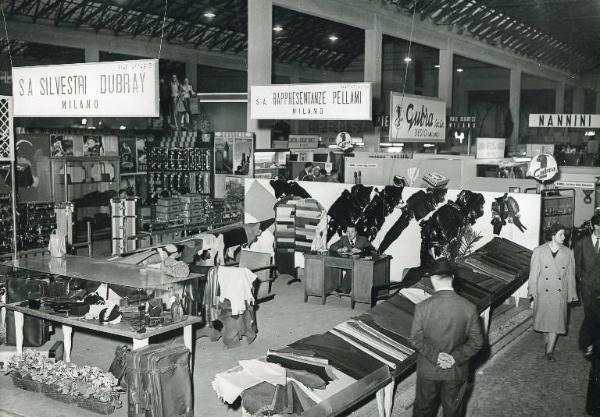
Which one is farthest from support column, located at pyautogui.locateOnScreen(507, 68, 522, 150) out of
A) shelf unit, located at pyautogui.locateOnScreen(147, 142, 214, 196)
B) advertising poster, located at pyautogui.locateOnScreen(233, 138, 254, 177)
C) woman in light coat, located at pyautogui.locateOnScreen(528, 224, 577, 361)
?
woman in light coat, located at pyautogui.locateOnScreen(528, 224, 577, 361)

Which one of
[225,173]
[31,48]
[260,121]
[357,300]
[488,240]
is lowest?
[357,300]

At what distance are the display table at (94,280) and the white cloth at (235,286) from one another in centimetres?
52

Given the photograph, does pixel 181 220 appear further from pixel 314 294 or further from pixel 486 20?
pixel 486 20

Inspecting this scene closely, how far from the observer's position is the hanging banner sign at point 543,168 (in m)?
10.9

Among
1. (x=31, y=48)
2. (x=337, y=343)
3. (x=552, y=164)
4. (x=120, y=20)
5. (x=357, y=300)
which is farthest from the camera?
(x=31, y=48)

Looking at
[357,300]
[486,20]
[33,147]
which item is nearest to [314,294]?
[357,300]

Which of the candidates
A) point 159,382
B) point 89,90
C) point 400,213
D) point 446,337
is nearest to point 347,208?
point 400,213

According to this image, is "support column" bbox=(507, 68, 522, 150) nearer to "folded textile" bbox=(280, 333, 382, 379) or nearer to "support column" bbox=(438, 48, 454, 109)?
"support column" bbox=(438, 48, 454, 109)

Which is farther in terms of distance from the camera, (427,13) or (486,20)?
(486,20)

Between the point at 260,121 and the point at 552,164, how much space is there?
7572mm

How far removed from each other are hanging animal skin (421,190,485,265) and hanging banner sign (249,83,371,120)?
2.84 m

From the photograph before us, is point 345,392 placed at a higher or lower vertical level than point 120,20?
lower

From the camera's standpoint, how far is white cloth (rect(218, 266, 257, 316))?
7816mm

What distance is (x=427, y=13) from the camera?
79.2 feet
